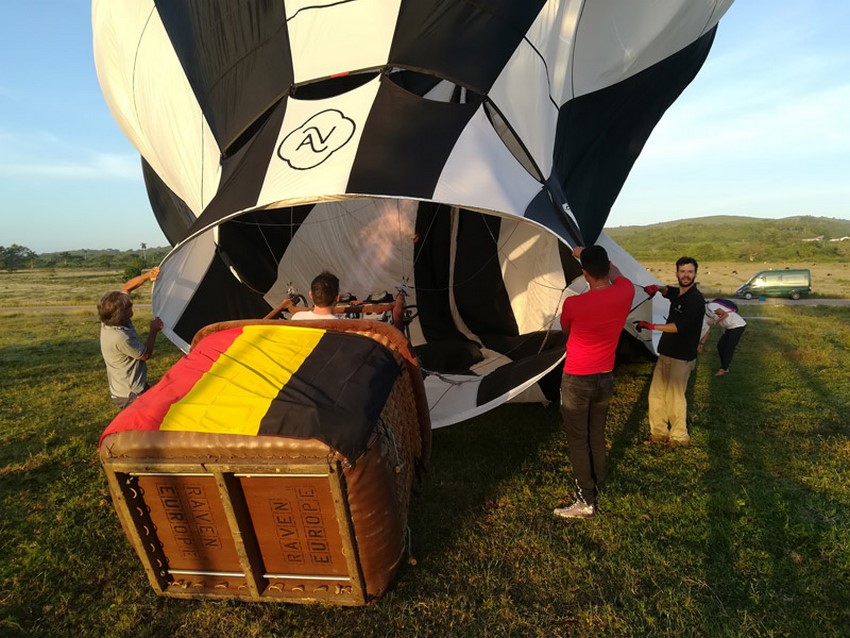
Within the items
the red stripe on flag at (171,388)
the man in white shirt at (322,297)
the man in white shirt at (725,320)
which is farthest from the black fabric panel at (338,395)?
the man in white shirt at (725,320)

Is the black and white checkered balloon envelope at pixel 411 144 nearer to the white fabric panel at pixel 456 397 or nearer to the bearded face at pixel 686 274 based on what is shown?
the white fabric panel at pixel 456 397

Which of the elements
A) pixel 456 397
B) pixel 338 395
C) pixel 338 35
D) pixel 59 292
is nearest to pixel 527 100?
pixel 338 35

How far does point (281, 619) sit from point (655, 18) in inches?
212

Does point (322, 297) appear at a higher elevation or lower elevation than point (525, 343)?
higher

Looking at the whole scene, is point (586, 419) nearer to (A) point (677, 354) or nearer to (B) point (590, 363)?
(B) point (590, 363)

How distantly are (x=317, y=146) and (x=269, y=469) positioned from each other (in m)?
1.97

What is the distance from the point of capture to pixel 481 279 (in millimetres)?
5938

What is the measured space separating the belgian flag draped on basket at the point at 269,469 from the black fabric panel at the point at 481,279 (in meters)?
3.37

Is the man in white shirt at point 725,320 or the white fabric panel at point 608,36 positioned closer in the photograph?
the white fabric panel at point 608,36

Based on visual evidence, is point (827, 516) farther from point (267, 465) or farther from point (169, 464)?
point (169, 464)

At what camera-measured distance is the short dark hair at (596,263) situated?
8.72 ft

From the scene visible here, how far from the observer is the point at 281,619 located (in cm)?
222

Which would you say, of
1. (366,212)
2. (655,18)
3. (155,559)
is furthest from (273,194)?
(655,18)

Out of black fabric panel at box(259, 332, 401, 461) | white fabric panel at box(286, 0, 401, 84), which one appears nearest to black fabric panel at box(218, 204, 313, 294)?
Result: white fabric panel at box(286, 0, 401, 84)
